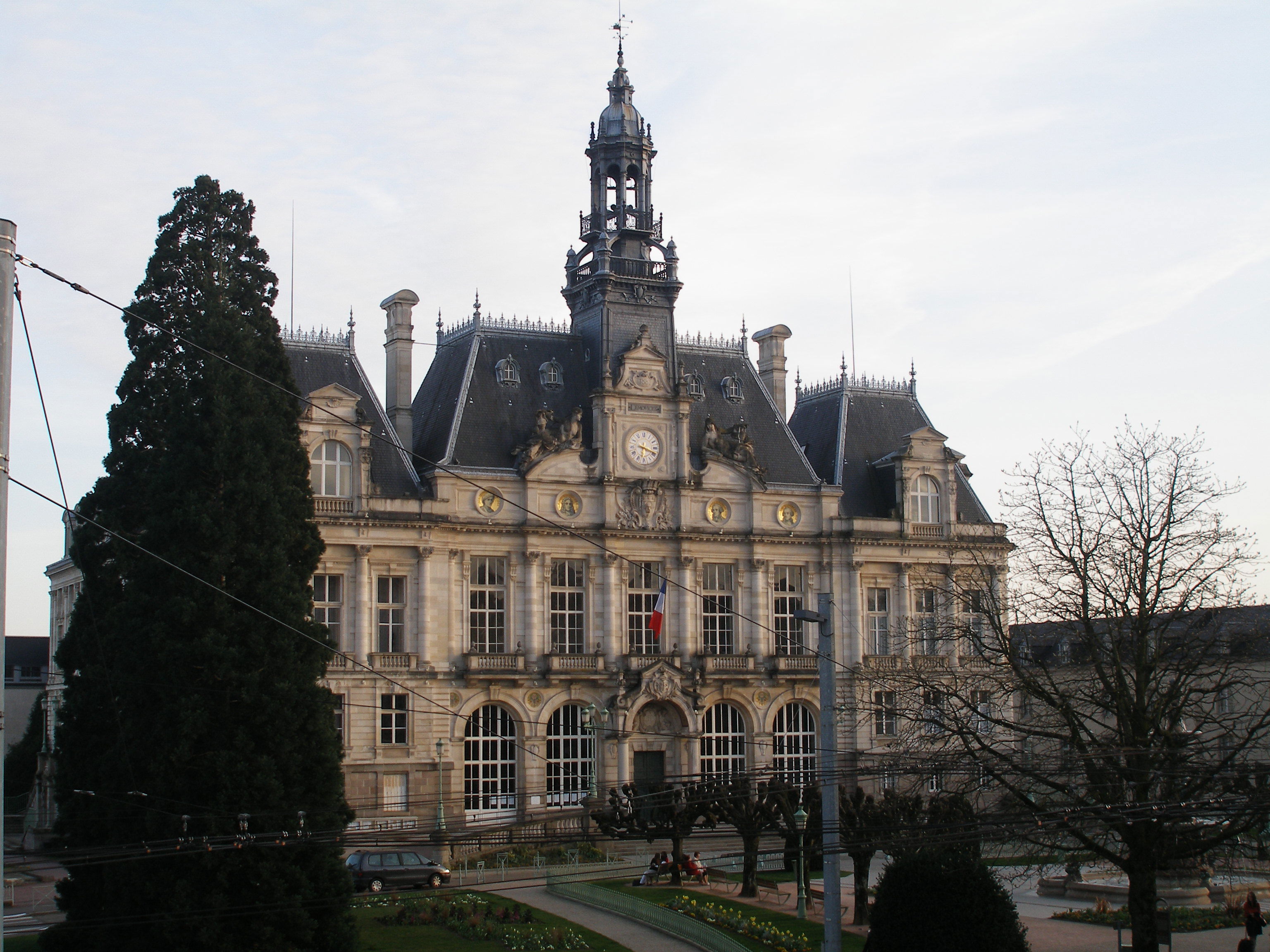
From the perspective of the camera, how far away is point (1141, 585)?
36.6 meters

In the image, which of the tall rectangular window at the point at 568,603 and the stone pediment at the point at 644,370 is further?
the stone pediment at the point at 644,370

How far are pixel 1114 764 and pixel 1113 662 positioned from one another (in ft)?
7.68

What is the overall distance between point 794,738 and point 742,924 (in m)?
Result: 28.1

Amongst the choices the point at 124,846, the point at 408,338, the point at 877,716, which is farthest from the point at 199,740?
the point at 877,716

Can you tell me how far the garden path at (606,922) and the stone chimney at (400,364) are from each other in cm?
2191

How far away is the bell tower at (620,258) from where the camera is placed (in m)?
69.8

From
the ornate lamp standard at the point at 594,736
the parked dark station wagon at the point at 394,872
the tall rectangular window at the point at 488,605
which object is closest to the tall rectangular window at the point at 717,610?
the ornate lamp standard at the point at 594,736

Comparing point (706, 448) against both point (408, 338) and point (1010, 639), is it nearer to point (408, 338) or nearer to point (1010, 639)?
point (408, 338)

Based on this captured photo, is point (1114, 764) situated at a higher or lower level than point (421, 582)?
lower

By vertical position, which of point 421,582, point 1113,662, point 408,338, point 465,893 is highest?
point 408,338

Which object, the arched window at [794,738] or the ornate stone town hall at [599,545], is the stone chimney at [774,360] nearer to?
the ornate stone town hall at [599,545]

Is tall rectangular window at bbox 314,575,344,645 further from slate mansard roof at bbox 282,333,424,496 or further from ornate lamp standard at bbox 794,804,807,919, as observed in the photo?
ornate lamp standard at bbox 794,804,807,919

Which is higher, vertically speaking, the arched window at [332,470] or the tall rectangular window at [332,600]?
the arched window at [332,470]

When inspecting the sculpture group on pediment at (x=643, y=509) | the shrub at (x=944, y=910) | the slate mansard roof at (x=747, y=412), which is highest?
the slate mansard roof at (x=747, y=412)
